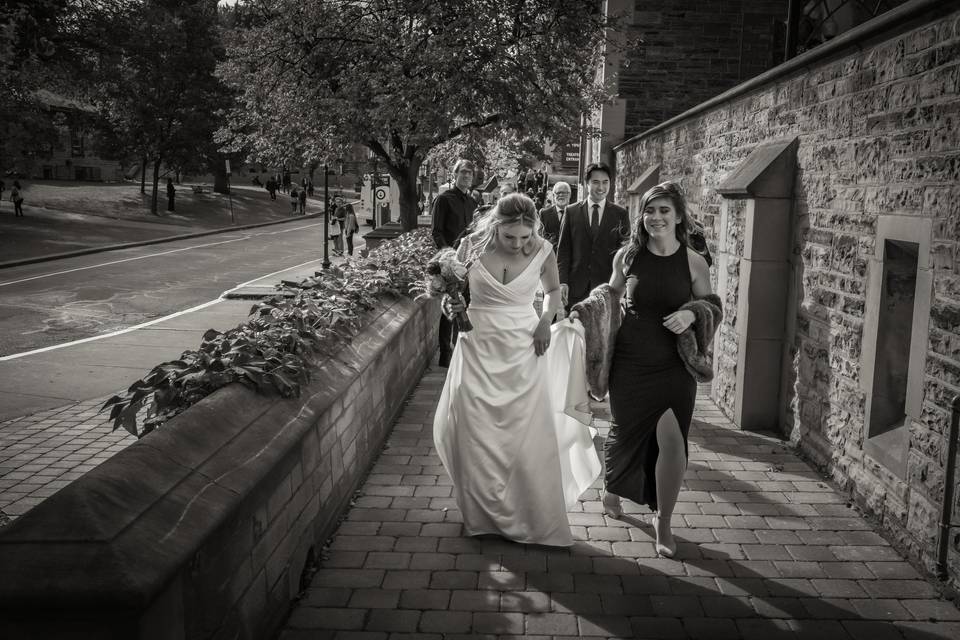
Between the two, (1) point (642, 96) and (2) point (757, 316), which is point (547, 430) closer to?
(2) point (757, 316)

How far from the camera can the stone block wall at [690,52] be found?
1755cm

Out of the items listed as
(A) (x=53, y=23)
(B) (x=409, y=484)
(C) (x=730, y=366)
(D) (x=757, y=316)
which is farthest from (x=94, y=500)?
(A) (x=53, y=23)

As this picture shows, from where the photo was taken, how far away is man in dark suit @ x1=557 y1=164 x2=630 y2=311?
8.16 m

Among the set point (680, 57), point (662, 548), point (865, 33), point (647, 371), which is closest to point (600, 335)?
point (647, 371)

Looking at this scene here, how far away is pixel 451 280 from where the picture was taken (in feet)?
16.1

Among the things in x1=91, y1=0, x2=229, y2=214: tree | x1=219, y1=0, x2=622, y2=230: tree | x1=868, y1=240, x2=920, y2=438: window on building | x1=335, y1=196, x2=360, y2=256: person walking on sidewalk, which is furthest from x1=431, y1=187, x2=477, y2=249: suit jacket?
x1=91, y1=0, x2=229, y2=214: tree

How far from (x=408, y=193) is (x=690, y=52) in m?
6.91

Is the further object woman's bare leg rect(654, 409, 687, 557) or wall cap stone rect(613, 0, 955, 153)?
woman's bare leg rect(654, 409, 687, 557)

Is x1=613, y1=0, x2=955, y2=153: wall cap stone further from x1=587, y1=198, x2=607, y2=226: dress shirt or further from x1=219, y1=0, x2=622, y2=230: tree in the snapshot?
x1=219, y1=0, x2=622, y2=230: tree

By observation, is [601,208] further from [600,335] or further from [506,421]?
[506,421]

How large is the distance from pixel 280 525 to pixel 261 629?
436 millimetres

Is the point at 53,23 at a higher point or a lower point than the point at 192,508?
higher

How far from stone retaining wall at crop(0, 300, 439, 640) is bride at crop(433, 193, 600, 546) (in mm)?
753

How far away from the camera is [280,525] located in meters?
3.58
